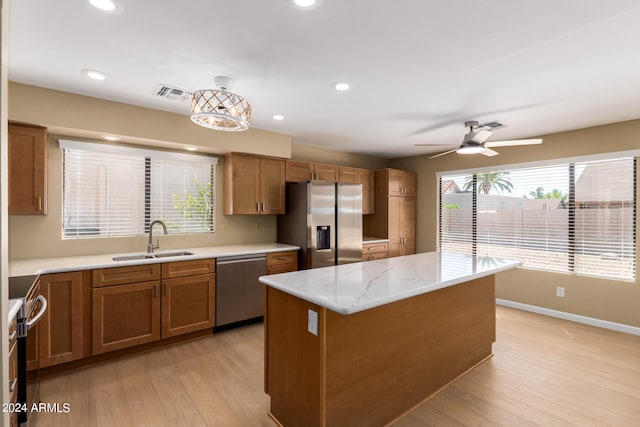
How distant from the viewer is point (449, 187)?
17.6 feet

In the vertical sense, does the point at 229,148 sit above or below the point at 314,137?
below

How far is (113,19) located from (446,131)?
366 cm

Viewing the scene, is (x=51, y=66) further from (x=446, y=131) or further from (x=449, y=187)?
(x=449, y=187)

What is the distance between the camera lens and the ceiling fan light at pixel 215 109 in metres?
2.18

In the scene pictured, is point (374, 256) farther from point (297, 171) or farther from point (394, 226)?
point (297, 171)

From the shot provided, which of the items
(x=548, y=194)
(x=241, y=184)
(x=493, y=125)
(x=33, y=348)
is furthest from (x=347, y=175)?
(x=33, y=348)

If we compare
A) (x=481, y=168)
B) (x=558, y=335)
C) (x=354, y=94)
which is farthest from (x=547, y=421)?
(x=481, y=168)

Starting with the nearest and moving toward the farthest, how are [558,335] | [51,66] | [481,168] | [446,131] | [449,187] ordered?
[51,66] → [558,335] → [446,131] → [481,168] → [449,187]

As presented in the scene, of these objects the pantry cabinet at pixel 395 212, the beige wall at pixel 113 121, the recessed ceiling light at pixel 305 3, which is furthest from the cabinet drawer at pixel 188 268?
the pantry cabinet at pixel 395 212

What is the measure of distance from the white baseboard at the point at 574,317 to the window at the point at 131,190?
4.46 metres

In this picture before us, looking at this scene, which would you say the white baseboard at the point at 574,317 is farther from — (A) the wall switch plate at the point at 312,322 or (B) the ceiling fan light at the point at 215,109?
(B) the ceiling fan light at the point at 215,109

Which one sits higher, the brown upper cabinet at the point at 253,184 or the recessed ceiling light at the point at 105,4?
the recessed ceiling light at the point at 105,4

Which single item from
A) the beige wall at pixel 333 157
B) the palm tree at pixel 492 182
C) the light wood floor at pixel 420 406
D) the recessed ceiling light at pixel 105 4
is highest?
the recessed ceiling light at pixel 105 4

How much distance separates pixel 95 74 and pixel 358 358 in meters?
2.90
